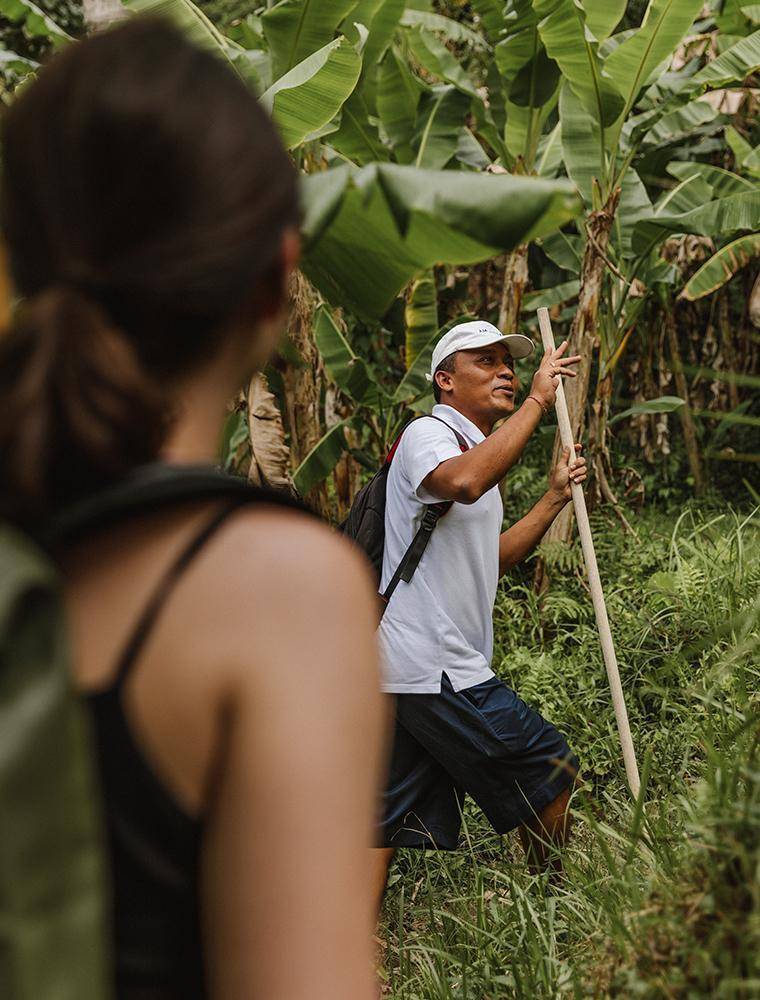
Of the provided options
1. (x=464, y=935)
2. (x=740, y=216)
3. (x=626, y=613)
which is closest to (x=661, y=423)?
(x=740, y=216)

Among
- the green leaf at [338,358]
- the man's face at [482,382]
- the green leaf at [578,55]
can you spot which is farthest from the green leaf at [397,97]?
the man's face at [482,382]

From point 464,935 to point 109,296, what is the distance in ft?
8.14

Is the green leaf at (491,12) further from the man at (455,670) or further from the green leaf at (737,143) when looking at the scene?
the man at (455,670)

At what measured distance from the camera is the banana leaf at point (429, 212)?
4.66 feet

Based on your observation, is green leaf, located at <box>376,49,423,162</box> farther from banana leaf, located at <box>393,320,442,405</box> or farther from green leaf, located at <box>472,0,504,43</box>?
banana leaf, located at <box>393,320,442,405</box>

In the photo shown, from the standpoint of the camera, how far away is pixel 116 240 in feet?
2.83

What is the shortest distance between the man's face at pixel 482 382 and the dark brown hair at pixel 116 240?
2848 millimetres

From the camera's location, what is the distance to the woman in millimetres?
828

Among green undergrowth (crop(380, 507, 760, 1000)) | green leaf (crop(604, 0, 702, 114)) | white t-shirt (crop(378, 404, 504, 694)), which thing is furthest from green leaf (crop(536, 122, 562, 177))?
white t-shirt (crop(378, 404, 504, 694))

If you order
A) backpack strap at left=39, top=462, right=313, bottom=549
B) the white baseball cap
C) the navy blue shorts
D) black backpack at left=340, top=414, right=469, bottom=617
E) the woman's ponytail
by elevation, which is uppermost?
the woman's ponytail

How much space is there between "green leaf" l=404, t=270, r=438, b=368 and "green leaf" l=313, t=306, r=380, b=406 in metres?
0.45

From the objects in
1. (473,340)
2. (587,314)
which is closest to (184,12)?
(473,340)

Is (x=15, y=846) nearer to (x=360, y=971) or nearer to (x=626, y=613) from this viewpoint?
(x=360, y=971)

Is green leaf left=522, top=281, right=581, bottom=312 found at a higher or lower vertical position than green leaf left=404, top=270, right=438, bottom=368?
lower
